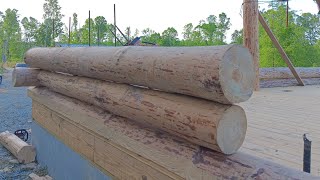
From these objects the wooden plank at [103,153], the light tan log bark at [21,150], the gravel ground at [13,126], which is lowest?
the gravel ground at [13,126]

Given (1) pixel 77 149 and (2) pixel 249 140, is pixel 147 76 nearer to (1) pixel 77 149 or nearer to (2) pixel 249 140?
(2) pixel 249 140

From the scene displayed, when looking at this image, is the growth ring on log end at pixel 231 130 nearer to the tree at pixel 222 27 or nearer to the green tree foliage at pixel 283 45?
the green tree foliage at pixel 283 45

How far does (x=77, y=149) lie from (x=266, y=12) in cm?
2778

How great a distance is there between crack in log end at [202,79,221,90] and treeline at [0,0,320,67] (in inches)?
880

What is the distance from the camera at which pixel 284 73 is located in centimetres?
789

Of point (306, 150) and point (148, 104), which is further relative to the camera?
point (148, 104)

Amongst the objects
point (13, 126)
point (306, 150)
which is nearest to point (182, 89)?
point (306, 150)

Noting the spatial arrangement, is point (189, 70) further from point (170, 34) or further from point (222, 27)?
point (170, 34)

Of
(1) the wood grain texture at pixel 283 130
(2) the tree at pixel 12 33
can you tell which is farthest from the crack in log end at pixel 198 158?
(2) the tree at pixel 12 33

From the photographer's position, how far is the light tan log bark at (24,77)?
419 cm

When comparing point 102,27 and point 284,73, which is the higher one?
point 102,27

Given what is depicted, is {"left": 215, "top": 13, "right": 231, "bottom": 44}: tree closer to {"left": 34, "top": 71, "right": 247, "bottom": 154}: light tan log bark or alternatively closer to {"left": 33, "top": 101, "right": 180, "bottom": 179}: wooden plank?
{"left": 33, "top": 101, "right": 180, "bottom": 179}: wooden plank

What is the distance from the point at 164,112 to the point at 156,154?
0.91 ft

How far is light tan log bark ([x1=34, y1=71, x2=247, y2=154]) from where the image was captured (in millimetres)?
1438
